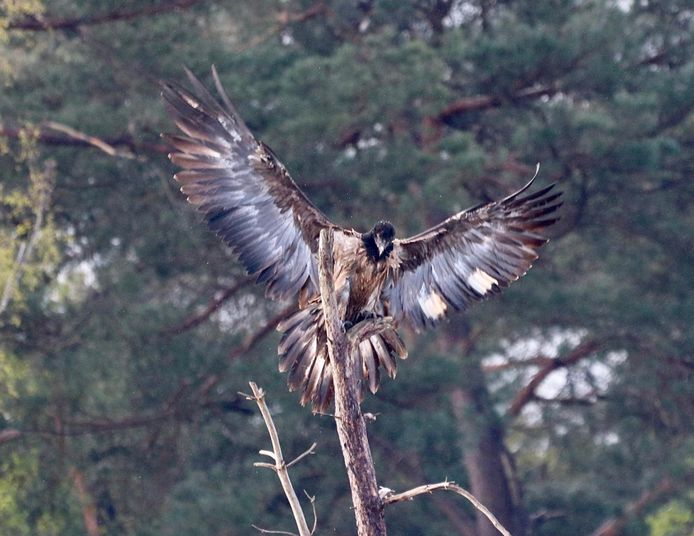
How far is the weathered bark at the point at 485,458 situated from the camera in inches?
653

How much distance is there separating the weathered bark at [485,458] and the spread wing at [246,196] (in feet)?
26.7

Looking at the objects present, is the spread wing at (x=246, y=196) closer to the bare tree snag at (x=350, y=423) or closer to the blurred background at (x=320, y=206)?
the bare tree snag at (x=350, y=423)

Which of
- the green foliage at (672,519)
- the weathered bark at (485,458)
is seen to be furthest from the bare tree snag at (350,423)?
the green foliage at (672,519)

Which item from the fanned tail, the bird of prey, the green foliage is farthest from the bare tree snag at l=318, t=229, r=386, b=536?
the green foliage

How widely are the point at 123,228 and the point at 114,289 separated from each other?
3.70 ft

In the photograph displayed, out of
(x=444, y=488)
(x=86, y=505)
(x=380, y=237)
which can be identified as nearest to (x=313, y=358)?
(x=380, y=237)

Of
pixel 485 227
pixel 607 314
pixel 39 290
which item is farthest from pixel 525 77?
pixel 485 227

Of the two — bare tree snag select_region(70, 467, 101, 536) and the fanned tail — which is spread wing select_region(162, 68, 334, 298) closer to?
the fanned tail

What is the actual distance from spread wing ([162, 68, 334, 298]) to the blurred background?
19.5 ft

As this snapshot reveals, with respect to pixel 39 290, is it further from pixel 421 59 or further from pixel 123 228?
pixel 421 59

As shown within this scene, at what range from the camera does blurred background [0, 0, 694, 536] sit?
14688mm

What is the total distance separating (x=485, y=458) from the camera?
58.4ft

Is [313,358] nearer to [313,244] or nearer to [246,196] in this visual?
[313,244]

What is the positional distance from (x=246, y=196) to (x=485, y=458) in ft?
33.4
